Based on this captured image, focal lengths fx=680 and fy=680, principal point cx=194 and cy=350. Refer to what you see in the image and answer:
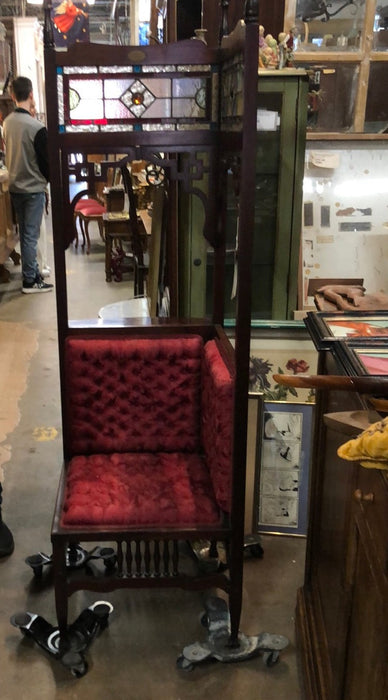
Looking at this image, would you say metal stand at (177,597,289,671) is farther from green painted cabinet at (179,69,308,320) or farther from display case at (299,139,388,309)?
display case at (299,139,388,309)

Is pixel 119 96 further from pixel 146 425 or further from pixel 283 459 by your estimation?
pixel 283 459

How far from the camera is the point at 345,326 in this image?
5.79 ft

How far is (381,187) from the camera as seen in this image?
10.1 feet

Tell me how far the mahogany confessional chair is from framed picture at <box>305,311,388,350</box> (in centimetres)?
19

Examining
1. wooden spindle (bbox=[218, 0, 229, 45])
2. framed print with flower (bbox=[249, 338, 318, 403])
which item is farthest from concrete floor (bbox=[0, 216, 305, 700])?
wooden spindle (bbox=[218, 0, 229, 45])

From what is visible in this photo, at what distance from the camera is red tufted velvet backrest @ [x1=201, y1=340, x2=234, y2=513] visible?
1936 millimetres

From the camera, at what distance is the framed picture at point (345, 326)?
167 cm

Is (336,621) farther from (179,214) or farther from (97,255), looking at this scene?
(97,255)

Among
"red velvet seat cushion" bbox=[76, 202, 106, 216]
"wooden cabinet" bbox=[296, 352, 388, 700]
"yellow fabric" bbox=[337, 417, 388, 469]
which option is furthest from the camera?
"red velvet seat cushion" bbox=[76, 202, 106, 216]

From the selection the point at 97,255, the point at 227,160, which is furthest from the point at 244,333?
the point at 97,255

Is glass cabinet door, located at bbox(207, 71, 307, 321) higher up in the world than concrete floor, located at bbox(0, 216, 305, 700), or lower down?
higher up

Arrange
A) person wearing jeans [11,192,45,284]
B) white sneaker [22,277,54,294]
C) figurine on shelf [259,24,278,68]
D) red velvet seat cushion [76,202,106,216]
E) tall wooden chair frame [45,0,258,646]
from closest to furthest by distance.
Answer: tall wooden chair frame [45,0,258,646]
figurine on shelf [259,24,278,68]
person wearing jeans [11,192,45,284]
white sneaker [22,277,54,294]
red velvet seat cushion [76,202,106,216]

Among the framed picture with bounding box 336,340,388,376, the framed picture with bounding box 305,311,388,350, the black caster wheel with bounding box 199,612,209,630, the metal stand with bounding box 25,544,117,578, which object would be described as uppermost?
the framed picture with bounding box 305,311,388,350

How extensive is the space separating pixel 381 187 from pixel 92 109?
163 centimetres
